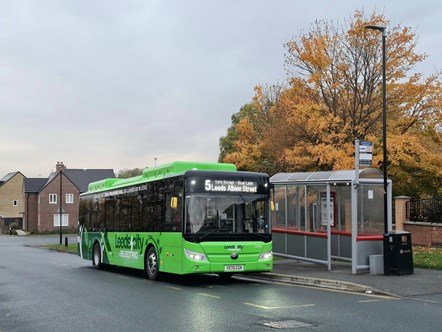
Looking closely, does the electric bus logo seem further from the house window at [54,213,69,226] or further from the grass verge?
the house window at [54,213,69,226]

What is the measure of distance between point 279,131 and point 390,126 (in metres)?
6.32

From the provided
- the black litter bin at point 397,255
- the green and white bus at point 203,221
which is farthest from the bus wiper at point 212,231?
the black litter bin at point 397,255

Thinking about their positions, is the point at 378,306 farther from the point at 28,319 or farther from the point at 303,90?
the point at 303,90

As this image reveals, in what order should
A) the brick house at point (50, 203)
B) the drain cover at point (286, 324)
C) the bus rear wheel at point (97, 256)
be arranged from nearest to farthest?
the drain cover at point (286, 324) → the bus rear wheel at point (97, 256) → the brick house at point (50, 203)

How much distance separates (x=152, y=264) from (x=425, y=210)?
15215 mm

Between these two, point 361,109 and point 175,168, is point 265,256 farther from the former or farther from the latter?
point 361,109

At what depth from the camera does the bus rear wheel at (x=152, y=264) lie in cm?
1634

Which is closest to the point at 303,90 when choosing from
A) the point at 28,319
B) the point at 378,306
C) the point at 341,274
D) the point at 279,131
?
the point at 279,131

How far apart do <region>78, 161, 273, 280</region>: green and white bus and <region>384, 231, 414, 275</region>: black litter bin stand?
3.16 metres

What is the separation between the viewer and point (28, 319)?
10047 mm

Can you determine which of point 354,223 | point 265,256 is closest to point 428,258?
point 354,223

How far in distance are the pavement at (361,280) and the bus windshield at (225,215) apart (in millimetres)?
1734

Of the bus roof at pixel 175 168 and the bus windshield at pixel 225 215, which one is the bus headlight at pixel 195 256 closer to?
the bus windshield at pixel 225 215

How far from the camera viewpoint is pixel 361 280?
14.4 meters
